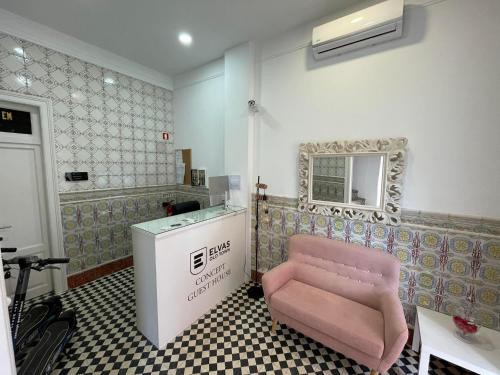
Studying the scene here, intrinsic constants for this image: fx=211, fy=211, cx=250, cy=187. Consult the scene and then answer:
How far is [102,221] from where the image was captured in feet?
9.93

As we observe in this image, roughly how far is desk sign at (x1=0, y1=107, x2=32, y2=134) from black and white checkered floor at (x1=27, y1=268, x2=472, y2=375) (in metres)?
2.06

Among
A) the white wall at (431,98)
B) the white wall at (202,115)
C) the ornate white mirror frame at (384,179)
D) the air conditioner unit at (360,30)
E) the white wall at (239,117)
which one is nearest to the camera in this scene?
the white wall at (431,98)

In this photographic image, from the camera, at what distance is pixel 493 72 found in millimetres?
1616

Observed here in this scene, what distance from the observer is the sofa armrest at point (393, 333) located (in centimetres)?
142

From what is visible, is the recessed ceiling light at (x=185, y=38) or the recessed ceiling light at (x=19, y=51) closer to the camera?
the recessed ceiling light at (x=19, y=51)

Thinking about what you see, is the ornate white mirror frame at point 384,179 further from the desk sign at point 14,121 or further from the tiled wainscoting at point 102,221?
the desk sign at point 14,121

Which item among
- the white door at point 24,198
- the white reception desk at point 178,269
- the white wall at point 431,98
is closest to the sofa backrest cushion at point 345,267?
the white wall at point 431,98

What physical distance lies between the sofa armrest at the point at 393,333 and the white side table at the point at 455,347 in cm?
26

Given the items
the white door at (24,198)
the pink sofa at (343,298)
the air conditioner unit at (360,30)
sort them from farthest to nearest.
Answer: the white door at (24,198) < the air conditioner unit at (360,30) < the pink sofa at (343,298)

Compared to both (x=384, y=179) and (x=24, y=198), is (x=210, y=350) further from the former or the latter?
(x=24, y=198)

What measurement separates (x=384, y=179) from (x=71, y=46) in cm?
387

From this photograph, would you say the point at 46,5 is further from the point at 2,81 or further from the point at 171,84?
the point at 171,84

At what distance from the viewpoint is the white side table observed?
139 cm

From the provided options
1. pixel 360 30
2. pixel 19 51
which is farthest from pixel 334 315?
pixel 19 51
